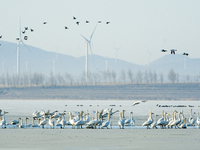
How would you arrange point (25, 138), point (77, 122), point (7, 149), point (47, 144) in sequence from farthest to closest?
point (77, 122)
point (25, 138)
point (47, 144)
point (7, 149)

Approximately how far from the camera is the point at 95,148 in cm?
2511

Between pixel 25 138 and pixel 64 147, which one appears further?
pixel 25 138

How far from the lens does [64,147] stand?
25.7m

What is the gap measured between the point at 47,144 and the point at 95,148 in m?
3.43

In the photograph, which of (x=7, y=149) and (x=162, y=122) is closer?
(x=7, y=149)

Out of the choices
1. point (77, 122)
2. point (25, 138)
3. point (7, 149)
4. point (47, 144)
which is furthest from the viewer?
point (77, 122)

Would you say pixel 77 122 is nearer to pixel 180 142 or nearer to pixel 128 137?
pixel 128 137

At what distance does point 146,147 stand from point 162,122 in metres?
16.8

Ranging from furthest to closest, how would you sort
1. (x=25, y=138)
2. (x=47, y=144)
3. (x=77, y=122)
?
(x=77, y=122), (x=25, y=138), (x=47, y=144)

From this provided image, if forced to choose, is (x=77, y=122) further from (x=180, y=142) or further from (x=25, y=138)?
(x=180, y=142)

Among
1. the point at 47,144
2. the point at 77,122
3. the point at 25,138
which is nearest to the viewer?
the point at 47,144

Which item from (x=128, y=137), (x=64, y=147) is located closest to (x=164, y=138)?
(x=128, y=137)

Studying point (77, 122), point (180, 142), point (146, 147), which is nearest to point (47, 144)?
point (146, 147)

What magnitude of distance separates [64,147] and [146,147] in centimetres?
448
